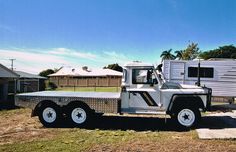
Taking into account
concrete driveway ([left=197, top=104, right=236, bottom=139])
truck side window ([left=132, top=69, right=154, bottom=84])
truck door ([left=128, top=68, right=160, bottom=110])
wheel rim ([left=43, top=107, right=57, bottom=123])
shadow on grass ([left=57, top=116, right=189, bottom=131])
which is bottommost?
shadow on grass ([left=57, top=116, right=189, bottom=131])

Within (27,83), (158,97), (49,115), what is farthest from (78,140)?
(27,83)

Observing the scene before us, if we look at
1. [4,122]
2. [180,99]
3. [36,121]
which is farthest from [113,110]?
[4,122]

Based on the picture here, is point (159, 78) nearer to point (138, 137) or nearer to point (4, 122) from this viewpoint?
point (138, 137)

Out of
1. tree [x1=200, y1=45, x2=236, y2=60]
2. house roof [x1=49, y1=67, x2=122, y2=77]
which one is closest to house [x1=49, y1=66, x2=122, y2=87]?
house roof [x1=49, y1=67, x2=122, y2=77]

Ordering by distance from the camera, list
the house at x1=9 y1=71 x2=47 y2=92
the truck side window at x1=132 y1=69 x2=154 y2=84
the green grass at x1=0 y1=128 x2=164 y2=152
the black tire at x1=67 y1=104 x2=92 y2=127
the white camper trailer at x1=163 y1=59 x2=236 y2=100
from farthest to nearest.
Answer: the house at x1=9 y1=71 x2=47 y2=92 < the white camper trailer at x1=163 y1=59 x2=236 y2=100 < the black tire at x1=67 y1=104 x2=92 y2=127 < the truck side window at x1=132 y1=69 x2=154 y2=84 < the green grass at x1=0 y1=128 x2=164 y2=152

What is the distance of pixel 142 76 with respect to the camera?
33.7ft

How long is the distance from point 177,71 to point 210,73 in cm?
196

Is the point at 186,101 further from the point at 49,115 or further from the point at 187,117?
the point at 49,115

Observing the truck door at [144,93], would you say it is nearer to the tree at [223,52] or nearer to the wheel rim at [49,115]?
the wheel rim at [49,115]

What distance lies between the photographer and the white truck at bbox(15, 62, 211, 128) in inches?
394

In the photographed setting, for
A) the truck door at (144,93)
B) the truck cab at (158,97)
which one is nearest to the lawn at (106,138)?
the truck cab at (158,97)

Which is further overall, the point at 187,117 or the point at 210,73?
the point at 210,73

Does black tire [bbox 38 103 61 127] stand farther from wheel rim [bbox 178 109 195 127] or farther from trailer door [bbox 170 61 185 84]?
trailer door [bbox 170 61 185 84]

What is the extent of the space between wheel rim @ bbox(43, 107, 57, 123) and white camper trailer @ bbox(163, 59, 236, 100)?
8.74 metres
